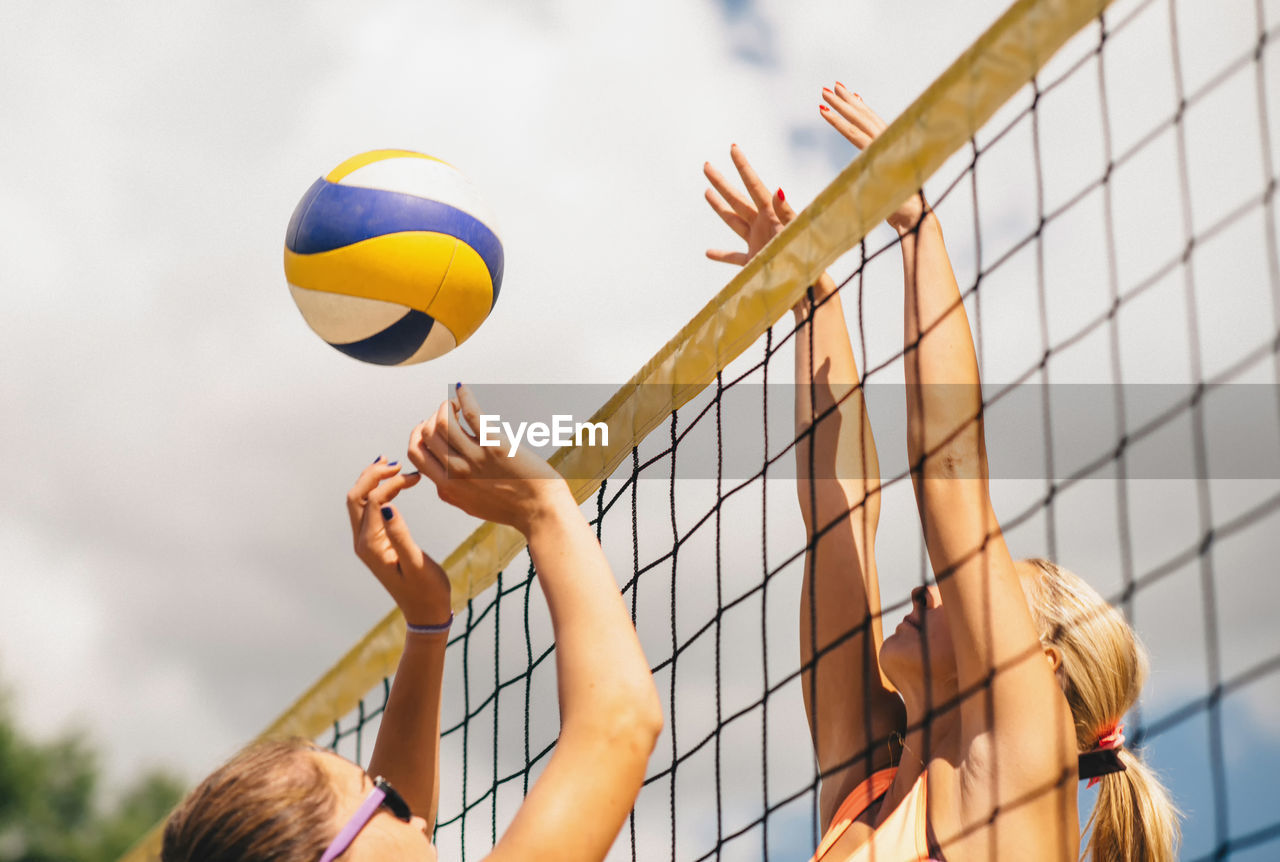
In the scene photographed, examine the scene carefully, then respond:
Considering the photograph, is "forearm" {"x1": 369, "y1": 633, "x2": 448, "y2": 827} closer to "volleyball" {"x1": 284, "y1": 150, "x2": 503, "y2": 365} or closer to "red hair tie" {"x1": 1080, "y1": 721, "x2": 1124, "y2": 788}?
"volleyball" {"x1": 284, "y1": 150, "x2": 503, "y2": 365}

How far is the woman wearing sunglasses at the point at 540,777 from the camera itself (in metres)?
1.36

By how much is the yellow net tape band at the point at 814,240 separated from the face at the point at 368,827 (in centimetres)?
67

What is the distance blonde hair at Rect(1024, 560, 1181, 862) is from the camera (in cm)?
215

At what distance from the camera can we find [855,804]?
2.33 metres

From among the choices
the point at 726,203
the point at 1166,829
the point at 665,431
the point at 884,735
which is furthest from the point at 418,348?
the point at 1166,829

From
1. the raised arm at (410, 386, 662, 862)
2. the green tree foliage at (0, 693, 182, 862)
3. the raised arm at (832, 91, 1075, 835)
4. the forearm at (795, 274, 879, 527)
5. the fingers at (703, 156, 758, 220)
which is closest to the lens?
the raised arm at (410, 386, 662, 862)

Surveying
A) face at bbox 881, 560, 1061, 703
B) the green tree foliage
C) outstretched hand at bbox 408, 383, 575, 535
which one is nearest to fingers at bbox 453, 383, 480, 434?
outstretched hand at bbox 408, 383, 575, 535

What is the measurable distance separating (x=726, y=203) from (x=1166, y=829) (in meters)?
1.67

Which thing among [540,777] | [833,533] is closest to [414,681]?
[540,777]

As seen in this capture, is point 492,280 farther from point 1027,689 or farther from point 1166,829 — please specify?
point 1166,829

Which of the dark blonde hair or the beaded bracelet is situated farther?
the beaded bracelet

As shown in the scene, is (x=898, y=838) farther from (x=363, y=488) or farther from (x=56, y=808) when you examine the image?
(x=56, y=808)

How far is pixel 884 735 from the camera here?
2.48 m

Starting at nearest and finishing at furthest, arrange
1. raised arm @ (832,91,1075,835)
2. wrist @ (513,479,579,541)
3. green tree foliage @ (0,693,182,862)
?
wrist @ (513,479,579,541) < raised arm @ (832,91,1075,835) < green tree foliage @ (0,693,182,862)
